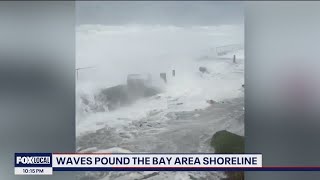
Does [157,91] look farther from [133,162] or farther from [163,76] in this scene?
[133,162]

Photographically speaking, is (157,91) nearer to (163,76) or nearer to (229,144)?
(163,76)

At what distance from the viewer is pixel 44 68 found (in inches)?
79.4

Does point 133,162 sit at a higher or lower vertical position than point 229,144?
lower

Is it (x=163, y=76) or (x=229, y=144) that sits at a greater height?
(x=163, y=76)

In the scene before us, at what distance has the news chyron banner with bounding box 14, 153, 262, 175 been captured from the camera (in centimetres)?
204

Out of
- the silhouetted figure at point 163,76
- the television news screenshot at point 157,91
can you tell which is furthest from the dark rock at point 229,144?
the silhouetted figure at point 163,76

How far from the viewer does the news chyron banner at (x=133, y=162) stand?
80.1 inches

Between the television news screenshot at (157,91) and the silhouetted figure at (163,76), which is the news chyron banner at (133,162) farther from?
the silhouetted figure at (163,76)

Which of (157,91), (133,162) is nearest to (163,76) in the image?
(157,91)

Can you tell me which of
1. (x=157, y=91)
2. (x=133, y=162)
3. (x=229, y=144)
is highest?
(x=157, y=91)

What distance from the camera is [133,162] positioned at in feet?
6.68

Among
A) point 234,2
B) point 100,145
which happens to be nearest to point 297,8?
point 234,2

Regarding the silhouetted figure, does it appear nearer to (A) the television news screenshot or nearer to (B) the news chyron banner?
(A) the television news screenshot

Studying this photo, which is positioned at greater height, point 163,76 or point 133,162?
point 163,76
